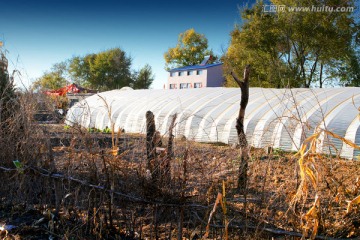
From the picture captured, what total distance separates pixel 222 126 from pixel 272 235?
26.1 feet

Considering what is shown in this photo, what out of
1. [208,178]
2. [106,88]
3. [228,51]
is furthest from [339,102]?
[106,88]

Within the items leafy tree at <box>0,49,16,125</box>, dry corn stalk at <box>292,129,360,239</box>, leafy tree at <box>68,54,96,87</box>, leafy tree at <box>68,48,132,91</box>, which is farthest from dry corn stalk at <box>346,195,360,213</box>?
leafy tree at <box>68,54,96,87</box>

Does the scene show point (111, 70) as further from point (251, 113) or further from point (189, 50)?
point (251, 113)

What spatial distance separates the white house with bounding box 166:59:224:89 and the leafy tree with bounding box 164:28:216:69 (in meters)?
3.57

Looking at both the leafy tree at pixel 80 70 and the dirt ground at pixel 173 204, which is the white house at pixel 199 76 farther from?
the dirt ground at pixel 173 204

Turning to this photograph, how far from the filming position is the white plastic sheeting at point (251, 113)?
27.4 feet

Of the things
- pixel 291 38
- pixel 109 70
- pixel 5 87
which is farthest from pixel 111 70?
pixel 5 87

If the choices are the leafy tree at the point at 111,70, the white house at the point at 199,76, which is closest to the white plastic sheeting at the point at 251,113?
the white house at the point at 199,76

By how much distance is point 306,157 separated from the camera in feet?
7.83

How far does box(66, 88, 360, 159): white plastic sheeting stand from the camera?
8.34m

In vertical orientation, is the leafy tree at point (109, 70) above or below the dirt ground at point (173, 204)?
above

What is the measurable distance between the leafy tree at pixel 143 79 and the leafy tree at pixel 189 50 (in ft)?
13.9

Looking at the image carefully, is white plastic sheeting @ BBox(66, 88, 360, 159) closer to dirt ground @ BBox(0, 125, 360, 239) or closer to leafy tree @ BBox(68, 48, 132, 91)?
dirt ground @ BBox(0, 125, 360, 239)

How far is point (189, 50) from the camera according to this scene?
163 ft
